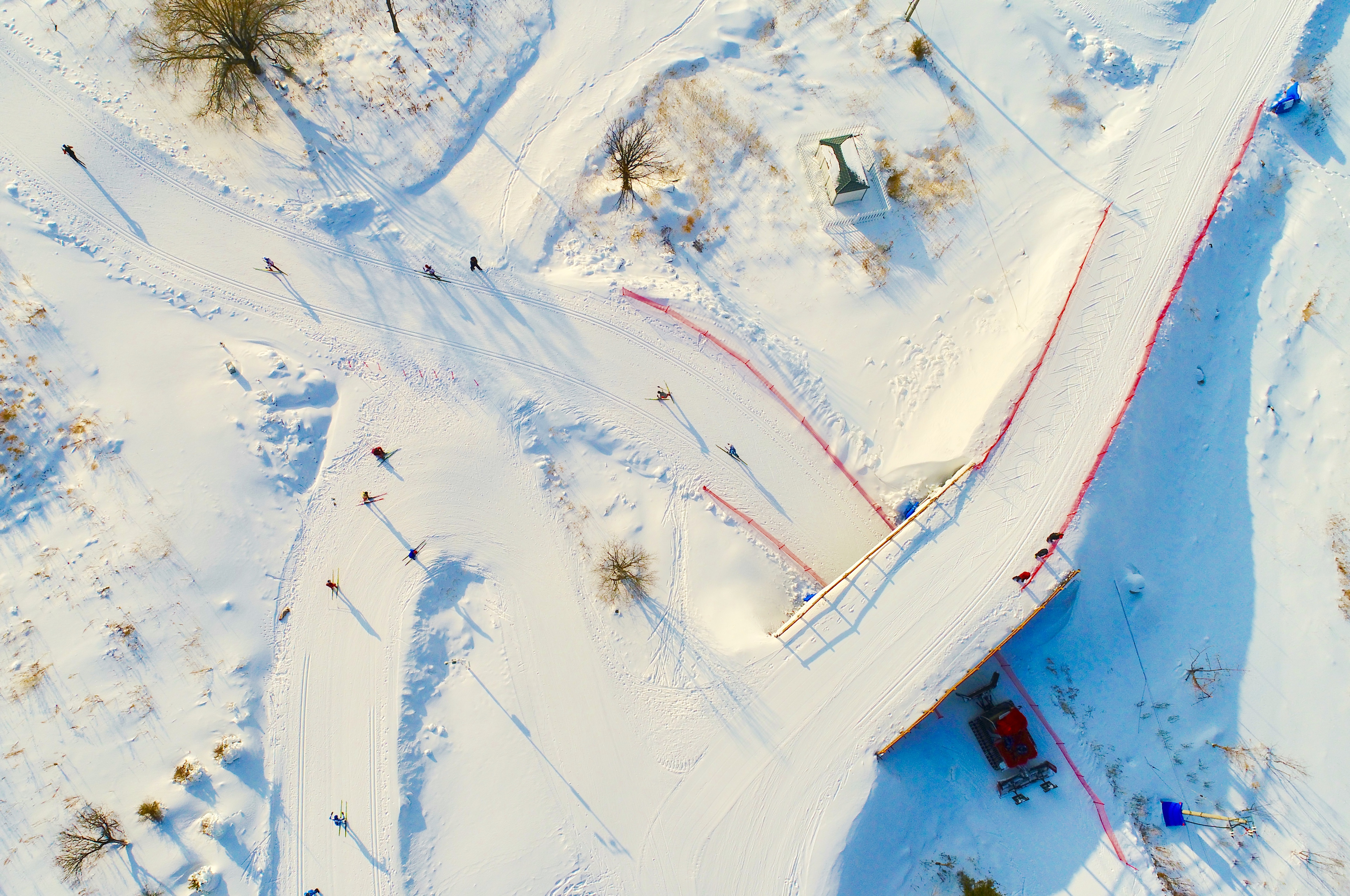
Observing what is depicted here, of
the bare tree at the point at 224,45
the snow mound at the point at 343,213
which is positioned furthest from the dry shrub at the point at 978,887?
the bare tree at the point at 224,45

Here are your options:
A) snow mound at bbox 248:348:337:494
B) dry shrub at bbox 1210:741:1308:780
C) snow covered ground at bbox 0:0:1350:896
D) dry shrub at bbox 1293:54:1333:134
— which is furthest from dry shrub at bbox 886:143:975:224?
snow mound at bbox 248:348:337:494

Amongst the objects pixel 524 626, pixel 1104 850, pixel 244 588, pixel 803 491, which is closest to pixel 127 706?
pixel 244 588

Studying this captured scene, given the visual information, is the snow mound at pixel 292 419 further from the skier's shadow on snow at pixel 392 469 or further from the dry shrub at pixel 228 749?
the dry shrub at pixel 228 749

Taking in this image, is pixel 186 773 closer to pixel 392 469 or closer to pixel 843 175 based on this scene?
pixel 392 469

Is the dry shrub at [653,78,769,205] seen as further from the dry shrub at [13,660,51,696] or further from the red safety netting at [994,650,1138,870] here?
the dry shrub at [13,660,51,696]

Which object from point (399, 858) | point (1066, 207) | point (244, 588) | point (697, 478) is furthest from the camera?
point (1066, 207)

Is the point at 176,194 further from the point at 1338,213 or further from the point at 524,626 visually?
the point at 1338,213
